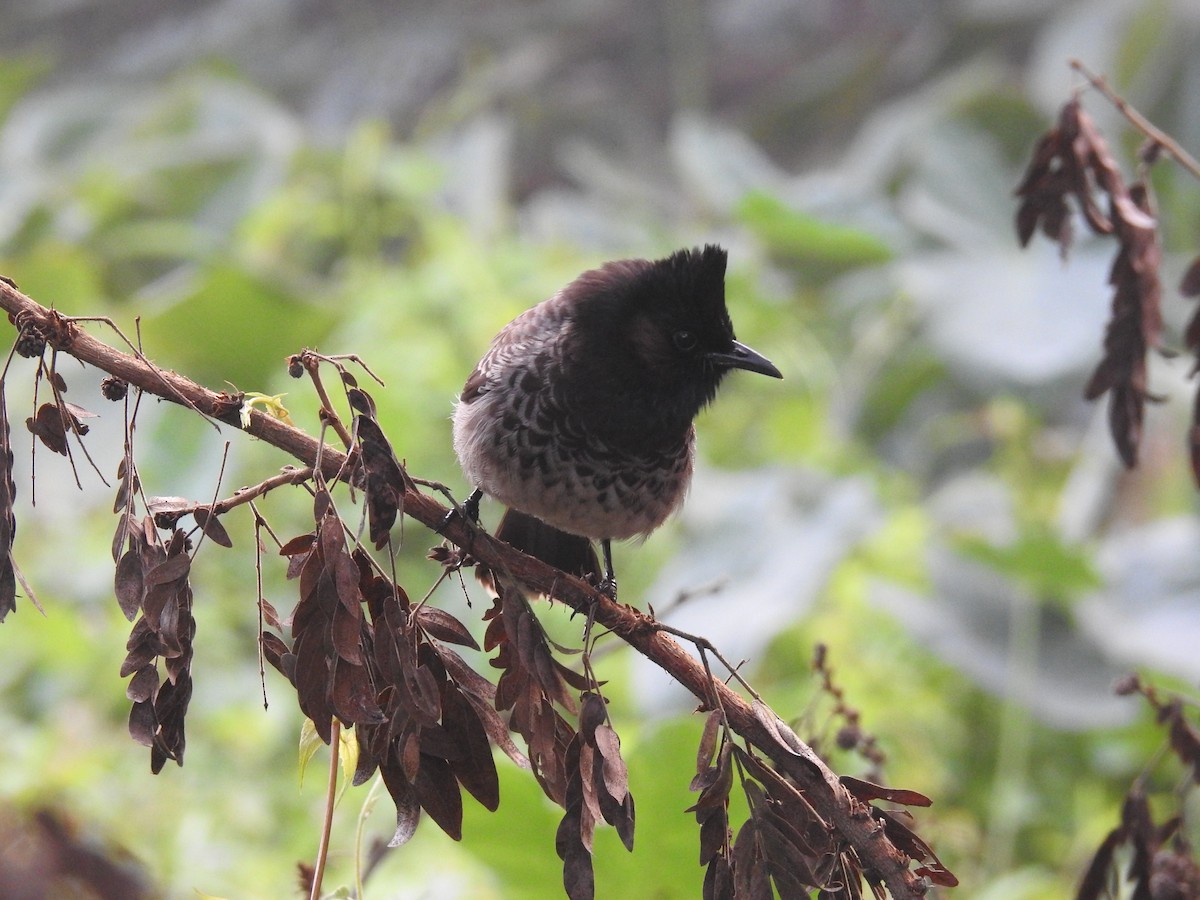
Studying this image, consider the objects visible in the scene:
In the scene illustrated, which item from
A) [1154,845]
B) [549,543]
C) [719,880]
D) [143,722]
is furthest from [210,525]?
[549,543]

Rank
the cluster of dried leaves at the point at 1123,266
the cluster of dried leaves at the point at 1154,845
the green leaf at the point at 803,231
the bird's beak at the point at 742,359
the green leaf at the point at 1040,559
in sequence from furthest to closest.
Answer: the green leaf at the point at 803,231 < the green leaf at the point at 1040,559 < the bird's beak at the point at 742,359 < the cluster of dried leaves at the point at 1123,266 < the cluster of dried leaves at the point at 1154,845

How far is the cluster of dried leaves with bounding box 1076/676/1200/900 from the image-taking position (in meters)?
1.15

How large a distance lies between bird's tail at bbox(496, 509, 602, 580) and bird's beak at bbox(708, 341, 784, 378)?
0.43m

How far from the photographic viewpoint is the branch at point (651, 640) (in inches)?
34.1

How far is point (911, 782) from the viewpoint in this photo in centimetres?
258

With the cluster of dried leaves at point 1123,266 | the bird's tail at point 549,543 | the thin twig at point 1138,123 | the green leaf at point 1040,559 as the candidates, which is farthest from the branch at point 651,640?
the green leaf at point 1040,559

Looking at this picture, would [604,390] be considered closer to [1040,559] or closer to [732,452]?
[1040,559]

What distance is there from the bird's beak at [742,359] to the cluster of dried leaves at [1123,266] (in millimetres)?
341

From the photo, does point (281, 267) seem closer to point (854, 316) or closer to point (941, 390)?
point (854, 316)

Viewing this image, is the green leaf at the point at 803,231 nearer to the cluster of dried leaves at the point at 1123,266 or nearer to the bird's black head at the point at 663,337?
the bird's black head at the point at 663,337

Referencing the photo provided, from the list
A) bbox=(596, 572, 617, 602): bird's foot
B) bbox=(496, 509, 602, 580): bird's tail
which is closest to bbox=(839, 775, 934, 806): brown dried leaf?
bbox=(596, 572, 617, 602): bird's foot

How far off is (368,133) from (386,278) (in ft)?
1.92

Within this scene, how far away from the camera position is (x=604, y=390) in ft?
5.15

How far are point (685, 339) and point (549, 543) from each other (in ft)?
1.51
